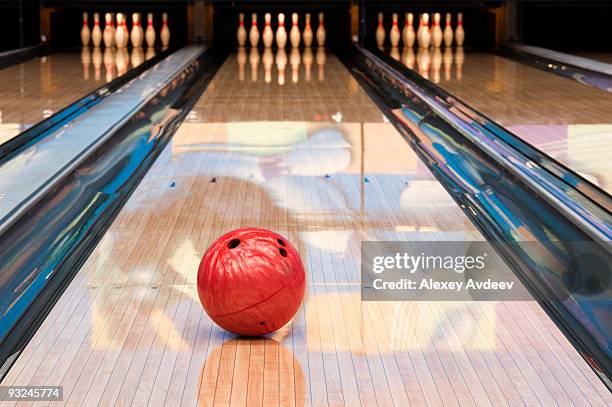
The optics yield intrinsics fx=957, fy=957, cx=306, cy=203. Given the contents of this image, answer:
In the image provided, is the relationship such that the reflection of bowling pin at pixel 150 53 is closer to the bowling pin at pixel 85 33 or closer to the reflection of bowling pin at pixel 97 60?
the reflection of bowling pin at pixel 97 60

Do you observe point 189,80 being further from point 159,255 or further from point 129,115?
point 159,255

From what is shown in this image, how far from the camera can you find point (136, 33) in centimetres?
824

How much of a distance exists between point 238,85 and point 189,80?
1.08 feet

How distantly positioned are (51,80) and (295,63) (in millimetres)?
2115

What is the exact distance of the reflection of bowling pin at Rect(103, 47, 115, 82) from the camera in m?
6.12

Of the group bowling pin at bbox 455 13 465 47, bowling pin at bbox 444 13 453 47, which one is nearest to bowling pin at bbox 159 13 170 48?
bowling pin at bbox 444 13 453 47

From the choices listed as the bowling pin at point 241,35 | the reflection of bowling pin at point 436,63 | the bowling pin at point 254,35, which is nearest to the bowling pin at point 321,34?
the bowling pin at point 254,35

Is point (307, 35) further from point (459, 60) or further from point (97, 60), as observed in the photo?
point (97, 60)

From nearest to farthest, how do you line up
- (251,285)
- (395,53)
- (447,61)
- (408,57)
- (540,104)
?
(251,285) → (540,104) → (447,61) → (408,57) → (395,53)

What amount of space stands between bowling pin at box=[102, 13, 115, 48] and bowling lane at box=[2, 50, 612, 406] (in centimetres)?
515

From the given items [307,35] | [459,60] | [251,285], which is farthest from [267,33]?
[251,285]

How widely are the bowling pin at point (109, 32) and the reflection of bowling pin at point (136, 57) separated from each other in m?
0.32

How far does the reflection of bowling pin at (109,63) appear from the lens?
612 cm

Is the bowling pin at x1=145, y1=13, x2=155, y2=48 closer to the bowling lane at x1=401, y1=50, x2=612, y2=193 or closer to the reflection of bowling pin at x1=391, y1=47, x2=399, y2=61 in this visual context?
the reflection of bowling pin at x1=391, y1=47, x2=399, y2=61
